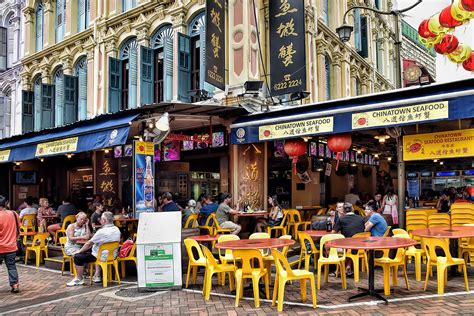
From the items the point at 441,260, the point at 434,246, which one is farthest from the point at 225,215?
the point at 441,260

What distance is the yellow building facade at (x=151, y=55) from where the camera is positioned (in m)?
12.3

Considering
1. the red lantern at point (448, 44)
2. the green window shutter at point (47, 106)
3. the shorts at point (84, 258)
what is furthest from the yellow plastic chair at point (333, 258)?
the green window shutter at point (47, 106)

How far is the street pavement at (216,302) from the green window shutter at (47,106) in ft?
36.4

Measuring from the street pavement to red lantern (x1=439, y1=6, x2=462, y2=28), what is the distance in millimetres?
4836

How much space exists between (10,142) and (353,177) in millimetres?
13390

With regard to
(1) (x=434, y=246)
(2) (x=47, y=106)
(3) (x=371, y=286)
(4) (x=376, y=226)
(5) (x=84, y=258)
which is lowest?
(3) (x=371, y=286)

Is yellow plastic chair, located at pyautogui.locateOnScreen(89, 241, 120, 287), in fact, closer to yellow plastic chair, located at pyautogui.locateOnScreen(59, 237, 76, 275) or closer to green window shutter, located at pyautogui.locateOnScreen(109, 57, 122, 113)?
yellow plastic chair, located at pyautogui.locateOnScreen(59, 237, 76, 275)

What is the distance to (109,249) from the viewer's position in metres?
8.06

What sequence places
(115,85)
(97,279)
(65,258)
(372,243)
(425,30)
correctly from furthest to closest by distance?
(115,85) < (425,30) < (65,258) < (97,279) < (372,243)

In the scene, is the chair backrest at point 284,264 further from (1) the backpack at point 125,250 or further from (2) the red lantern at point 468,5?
(2) the red lantern at point 468,5

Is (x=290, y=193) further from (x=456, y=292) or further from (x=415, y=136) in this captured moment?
(x=456, y=292)

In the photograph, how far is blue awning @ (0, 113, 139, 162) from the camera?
32.0 ft

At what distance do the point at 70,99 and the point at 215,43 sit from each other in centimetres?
825

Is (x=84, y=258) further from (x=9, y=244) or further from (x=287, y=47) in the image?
(x=287, y=47)
